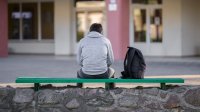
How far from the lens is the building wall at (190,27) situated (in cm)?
2322

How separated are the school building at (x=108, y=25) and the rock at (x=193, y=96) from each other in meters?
11.6

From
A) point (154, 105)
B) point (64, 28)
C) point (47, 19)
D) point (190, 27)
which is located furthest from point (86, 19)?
point (154, 105)

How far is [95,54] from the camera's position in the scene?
30.4ft

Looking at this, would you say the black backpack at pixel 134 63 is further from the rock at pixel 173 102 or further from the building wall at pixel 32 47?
the building wall at pixel 32 47

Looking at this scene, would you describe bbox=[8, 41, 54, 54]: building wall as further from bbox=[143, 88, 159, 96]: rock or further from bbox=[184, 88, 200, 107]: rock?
bbox=[184, 88, 200, 107]: rock

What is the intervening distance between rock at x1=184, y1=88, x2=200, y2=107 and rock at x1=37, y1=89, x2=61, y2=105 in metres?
2.32

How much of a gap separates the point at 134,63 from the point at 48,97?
1711 mm

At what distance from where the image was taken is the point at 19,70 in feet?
55.7

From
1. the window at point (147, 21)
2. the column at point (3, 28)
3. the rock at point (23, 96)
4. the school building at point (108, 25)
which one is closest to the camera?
the rock at point (23, 96)

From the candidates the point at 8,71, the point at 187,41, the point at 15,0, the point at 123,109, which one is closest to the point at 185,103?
the point at 123,109

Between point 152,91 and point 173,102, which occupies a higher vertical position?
point 152,91

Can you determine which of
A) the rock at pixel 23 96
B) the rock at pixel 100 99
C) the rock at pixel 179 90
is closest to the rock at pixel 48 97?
the rock at pixel 23 96

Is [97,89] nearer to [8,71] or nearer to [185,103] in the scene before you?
[185,103]

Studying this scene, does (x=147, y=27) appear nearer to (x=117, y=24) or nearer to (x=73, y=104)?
(x=117, y=24)
